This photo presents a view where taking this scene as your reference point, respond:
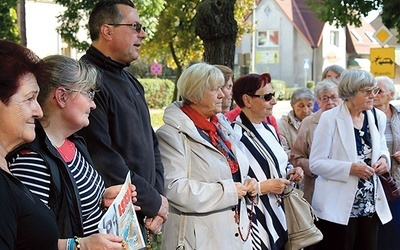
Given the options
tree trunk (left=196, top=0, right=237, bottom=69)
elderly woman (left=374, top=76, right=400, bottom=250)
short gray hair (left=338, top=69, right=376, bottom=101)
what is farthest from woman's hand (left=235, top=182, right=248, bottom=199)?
tree trunk (left=196, top=0, right=237, bottom=69)

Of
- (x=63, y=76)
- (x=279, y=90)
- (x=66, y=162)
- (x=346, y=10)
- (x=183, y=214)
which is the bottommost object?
(x=279, y=90)

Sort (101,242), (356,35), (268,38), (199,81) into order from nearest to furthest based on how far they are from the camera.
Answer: (101,242) < (199,81) < (268,38) < (356,35)

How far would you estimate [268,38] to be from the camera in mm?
60375

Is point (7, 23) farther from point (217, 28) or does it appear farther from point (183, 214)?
point (183, 214)

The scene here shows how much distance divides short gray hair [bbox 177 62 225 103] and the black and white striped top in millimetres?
1382

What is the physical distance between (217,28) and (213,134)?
3.15 meters

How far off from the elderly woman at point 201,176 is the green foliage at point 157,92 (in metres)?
30.9

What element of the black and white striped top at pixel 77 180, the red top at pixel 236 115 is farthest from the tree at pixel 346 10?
the black and white striped top at pixel 77 180

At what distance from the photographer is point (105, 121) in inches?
142

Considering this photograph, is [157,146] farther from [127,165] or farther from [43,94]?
[43,94]

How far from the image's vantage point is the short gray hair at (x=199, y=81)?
436cm

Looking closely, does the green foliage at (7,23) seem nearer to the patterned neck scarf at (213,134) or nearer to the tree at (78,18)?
the tree at (78,18)

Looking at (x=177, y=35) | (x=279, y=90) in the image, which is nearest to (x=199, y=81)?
(x=177, y=35)

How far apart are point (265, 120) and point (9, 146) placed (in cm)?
320
